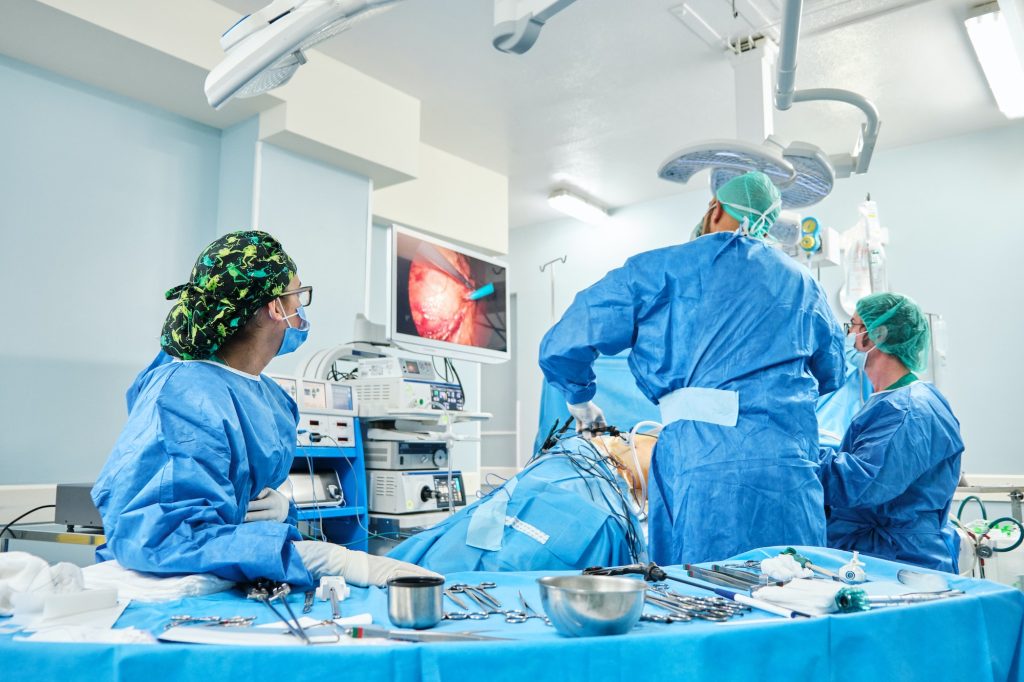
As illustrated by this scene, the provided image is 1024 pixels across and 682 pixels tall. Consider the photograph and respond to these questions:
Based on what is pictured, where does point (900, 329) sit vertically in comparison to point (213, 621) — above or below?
above

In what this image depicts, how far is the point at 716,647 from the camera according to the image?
34.5 inches

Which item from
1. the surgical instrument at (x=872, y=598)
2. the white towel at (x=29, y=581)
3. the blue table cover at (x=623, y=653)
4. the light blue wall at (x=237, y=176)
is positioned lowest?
the blue table cover at (x=623, y=653)

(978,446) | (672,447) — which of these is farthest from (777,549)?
(978,446)

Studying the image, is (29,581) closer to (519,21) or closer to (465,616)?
(465,616)

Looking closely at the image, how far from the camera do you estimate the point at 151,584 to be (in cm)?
120

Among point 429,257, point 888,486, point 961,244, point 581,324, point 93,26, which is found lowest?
point 888,486

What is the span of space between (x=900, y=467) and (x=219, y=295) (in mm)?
1854

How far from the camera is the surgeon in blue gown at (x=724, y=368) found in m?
1.92

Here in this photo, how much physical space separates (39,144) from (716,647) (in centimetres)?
389

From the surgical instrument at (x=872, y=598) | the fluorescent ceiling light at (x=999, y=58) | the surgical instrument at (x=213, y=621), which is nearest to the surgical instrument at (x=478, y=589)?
the surgical instrument at (x=213, y=621)

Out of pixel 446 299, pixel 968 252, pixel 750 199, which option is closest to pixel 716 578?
pixel 750 199

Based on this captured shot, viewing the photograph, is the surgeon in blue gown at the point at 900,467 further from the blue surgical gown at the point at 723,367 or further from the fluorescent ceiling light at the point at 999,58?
the fluorescent ceiling light at the point at 999,58

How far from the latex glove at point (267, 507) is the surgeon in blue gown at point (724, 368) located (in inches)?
33.2

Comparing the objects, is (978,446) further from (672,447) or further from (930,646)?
(930,646)
